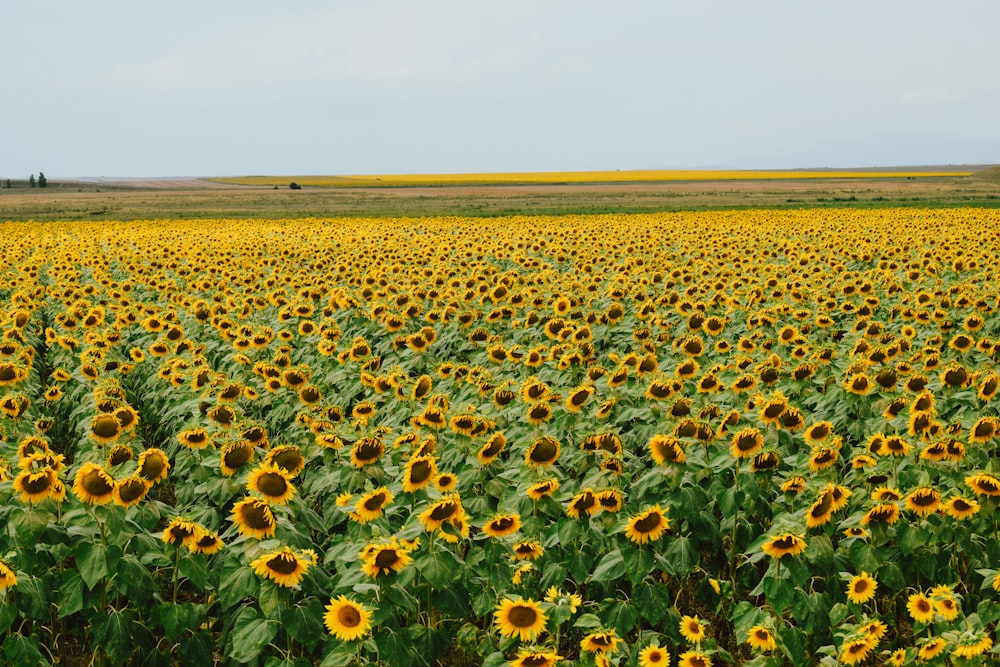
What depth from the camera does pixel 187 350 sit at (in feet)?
29.2

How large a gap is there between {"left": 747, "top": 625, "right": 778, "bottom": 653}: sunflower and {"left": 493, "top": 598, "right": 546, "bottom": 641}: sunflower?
41.4 inches

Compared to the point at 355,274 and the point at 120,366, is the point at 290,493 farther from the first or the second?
the point at 355,274

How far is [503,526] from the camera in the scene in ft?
13.9

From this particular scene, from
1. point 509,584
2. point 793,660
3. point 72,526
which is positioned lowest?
point 793,660

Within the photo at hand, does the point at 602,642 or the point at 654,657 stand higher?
the point at 602,642

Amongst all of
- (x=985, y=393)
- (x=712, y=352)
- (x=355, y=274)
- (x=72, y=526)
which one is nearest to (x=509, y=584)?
(x=72, y=526)

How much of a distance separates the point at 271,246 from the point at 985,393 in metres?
18.3

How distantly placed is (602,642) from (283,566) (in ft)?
5.17

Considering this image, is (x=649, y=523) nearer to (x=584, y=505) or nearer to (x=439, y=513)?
(x=584, y=505)

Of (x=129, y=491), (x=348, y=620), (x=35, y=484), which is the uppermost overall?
(x=35, y=484)

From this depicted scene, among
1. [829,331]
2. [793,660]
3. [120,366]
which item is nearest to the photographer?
[793,660]

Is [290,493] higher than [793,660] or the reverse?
higher

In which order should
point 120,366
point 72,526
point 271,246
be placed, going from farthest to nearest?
point 271,246 < point 120,366 < point 72,526

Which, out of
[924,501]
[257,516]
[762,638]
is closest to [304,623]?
[257,516]
